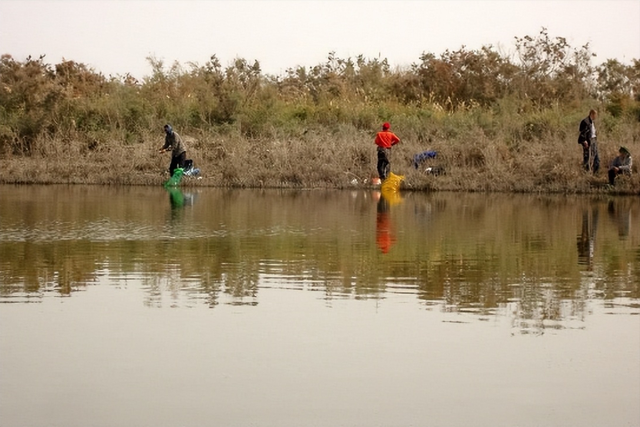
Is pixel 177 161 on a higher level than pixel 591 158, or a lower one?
lower

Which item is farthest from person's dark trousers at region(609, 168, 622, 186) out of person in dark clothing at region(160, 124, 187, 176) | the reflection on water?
person in dark clothing at region(160, 124, 187, 176)

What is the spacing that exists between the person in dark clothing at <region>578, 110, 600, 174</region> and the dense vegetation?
0.40 m

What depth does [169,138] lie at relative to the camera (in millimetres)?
35938

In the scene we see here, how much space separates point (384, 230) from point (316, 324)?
10.3 m

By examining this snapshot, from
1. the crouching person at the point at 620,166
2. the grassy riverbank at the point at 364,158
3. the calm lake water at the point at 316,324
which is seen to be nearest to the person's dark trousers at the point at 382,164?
the grassy riverbank at the point at 364,158

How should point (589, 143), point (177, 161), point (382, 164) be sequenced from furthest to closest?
point (177, 161) < point (382, 164) < point (589, 143)

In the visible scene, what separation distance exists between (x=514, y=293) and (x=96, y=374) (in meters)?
6.07

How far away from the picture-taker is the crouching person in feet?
109

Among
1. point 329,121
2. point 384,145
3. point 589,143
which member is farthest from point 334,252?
point 329,121

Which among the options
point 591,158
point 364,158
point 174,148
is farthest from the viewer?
point 364,158

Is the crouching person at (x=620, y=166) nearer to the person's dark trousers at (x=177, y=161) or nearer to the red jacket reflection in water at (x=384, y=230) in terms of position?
the red jacket reflection in water at (x=384, y=230)

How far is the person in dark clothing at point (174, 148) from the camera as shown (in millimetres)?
35781

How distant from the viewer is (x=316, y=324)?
459 inches

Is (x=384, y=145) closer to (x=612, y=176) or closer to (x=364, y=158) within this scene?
(x=364, y=158)
